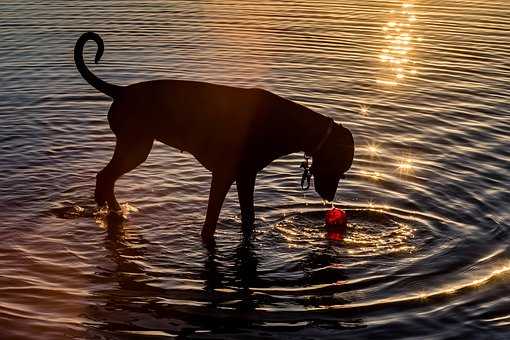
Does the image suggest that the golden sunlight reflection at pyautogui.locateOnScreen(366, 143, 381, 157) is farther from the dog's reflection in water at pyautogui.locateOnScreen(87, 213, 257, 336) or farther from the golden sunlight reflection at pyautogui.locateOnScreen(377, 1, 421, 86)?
the golden sunlight reflection at pyautogui.locateOnScreen(377, 1, 421, 86)

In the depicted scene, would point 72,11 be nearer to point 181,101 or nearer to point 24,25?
point 24,25

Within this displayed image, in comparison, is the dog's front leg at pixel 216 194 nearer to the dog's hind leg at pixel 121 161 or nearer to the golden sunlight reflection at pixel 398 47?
the dog's hind leg at pixel 121 161

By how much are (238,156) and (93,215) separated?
234 cm

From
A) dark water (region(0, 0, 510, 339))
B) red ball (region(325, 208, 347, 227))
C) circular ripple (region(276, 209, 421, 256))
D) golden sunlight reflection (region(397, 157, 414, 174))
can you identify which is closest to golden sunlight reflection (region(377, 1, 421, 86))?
dark water (region(0, 0, 510, 339))

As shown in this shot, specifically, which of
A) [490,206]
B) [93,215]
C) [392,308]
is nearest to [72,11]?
[93,215]

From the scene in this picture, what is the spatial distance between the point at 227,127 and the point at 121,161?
1520 millimetres

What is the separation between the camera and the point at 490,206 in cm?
1073

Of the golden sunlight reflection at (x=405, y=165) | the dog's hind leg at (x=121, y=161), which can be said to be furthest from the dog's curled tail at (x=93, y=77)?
the golden sunlight reflection at (x=405, y=165)

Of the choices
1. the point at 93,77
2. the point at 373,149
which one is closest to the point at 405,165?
the point at 373,149

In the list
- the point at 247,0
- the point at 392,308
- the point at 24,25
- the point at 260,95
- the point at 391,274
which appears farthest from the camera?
the point at 247,0

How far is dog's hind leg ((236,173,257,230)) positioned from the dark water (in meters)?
0.20

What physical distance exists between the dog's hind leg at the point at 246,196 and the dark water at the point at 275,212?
0.66 ft

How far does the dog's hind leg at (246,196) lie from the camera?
9.82m

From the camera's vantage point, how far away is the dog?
952cm
